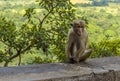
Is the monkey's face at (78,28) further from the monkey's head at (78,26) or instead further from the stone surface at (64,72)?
the stone surface at (64,72)

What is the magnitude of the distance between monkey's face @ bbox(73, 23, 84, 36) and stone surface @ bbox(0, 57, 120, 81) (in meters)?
0.36

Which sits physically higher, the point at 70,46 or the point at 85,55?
the point at 70,46

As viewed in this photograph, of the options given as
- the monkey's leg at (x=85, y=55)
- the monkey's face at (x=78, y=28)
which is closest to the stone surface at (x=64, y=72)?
the monkey's leg at (x=85, y=55)

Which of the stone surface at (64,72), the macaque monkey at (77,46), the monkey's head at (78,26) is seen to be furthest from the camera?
the macaque monkey at (77,46)

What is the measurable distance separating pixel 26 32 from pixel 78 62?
104 inches

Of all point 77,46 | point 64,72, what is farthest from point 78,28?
point 64,72

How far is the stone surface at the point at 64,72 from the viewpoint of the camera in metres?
3.24

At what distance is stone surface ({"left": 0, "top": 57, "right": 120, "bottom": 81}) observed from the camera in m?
3.24

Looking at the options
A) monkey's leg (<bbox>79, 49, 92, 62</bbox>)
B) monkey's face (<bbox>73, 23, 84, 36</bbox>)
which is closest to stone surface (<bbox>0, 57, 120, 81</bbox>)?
monkey's leg (<bbox>79, 49, 92, 62</bbox>)

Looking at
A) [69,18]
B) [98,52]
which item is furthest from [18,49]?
[98,52]

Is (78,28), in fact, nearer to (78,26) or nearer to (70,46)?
(78,26)

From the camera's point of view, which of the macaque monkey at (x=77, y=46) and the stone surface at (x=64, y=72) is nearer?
the stone surface at (x=64, y=72)

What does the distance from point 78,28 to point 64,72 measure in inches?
20.7

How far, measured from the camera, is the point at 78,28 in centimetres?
364
